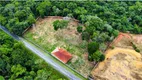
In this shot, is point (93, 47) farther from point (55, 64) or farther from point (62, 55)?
point (55, 64)

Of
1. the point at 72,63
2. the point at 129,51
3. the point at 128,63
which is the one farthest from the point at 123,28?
the point at 72,63

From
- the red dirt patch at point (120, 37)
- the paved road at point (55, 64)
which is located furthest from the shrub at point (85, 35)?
the paved road at point (55, 64)

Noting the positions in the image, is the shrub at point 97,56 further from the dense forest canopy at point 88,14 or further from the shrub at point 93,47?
the dense forest canopy at point 88,14

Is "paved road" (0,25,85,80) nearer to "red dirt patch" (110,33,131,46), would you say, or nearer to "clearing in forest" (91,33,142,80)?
"clearing in forest" (91,33,142,80)

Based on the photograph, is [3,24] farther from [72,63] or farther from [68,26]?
[72,63]

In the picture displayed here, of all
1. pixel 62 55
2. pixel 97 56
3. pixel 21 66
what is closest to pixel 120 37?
pixel 97 56
